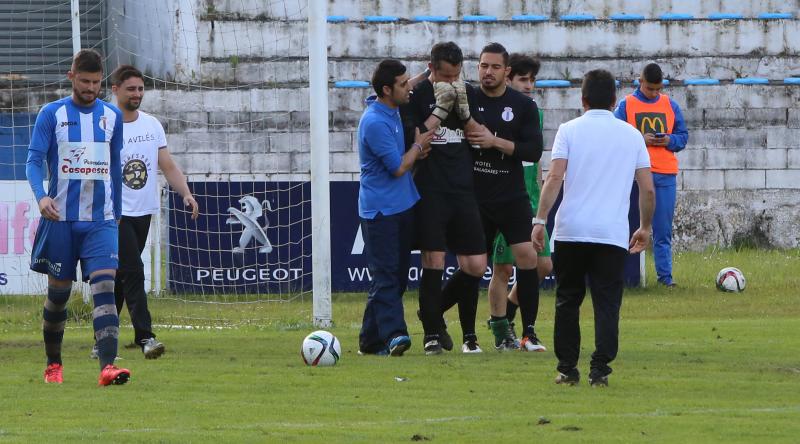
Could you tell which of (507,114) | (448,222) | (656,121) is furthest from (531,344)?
(656,121)

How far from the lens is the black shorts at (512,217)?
32.3 feet

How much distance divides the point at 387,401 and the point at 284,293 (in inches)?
328

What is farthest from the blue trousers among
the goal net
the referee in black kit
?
the referee in black kit

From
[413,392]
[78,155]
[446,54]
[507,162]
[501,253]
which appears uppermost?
[446,54]

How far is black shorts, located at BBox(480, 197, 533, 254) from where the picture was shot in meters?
9.86

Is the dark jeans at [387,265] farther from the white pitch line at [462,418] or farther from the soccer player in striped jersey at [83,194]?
the white pitch line at [462,418]

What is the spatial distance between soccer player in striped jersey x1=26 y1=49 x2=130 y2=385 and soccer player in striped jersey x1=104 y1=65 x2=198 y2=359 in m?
1.74

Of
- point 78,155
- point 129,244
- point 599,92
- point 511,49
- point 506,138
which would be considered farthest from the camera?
point 511,49

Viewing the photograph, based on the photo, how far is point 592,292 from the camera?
8.02 metres

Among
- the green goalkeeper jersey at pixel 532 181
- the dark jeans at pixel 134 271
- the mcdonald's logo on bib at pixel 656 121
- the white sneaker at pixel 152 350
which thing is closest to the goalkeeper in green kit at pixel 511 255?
the green goalkeeper jersey at pixel 532 181

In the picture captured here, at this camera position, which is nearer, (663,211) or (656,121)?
(656,121)

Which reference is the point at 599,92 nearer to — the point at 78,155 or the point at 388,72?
the point at 388,72

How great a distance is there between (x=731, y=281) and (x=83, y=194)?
28.9 ft

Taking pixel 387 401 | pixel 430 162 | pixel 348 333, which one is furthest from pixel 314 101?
pixel 387 401
